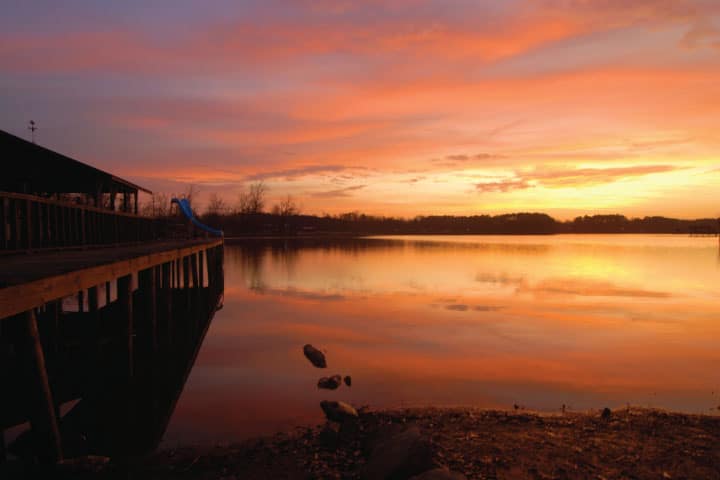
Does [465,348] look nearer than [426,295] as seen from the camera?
Yes

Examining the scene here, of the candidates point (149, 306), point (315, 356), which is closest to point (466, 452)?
point (315, 356)

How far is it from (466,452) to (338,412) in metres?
2.51

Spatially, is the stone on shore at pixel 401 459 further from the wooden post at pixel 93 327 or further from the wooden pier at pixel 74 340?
the wooden post at pixel 93 327

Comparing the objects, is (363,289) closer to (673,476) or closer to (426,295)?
(426,295)

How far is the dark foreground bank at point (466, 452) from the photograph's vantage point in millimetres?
5879

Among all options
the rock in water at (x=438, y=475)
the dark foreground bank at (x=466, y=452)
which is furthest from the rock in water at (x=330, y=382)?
the rock in water at (x=438, y=475)

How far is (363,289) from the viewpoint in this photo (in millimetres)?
27031

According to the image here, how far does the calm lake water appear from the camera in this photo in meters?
9.55

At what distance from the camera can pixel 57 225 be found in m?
11.0

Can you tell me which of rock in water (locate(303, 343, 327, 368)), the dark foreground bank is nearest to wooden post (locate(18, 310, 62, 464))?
the dark foreground bank

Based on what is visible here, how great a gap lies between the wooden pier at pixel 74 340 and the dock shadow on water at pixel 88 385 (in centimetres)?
2

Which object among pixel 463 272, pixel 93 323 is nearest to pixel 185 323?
pixel 93 323

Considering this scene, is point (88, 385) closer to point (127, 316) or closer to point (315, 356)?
point (127, 316)

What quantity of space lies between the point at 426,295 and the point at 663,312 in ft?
33.7
